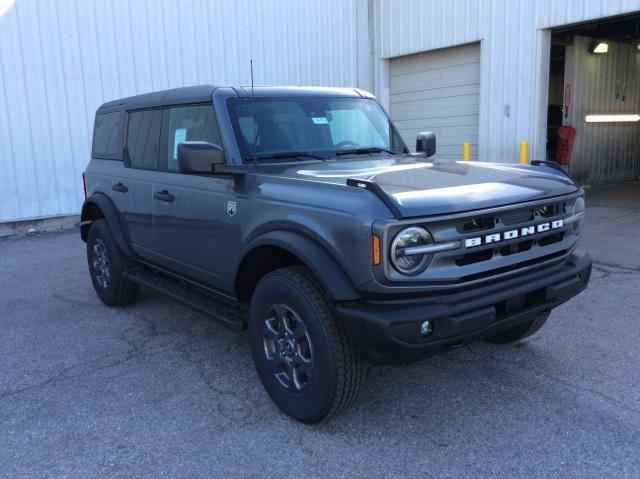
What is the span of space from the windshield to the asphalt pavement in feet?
5.10

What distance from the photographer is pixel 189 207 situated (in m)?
4.11

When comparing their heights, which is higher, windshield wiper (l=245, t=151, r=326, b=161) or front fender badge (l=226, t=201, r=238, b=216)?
windshield wiper (l=245, t=151, r=326, b=161)

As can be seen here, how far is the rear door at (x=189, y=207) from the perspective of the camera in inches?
152

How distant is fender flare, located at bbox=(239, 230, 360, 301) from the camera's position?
2861mm

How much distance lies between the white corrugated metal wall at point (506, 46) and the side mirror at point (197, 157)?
7834 mm

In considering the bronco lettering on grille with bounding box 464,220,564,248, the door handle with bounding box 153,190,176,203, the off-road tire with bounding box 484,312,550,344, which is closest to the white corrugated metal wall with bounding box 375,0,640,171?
the off-road tire with bounding box 484,312,550,344

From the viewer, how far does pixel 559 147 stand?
501 inches

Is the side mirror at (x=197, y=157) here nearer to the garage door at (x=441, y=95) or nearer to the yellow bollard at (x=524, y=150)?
the yellow bollard at (x=524, y=150)

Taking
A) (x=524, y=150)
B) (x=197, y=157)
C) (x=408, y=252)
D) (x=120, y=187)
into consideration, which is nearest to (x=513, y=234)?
(x=408, y=252)

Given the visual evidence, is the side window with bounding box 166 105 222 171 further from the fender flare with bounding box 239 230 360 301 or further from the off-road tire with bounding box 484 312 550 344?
the off-road tire with bounding box 484 312 550 344

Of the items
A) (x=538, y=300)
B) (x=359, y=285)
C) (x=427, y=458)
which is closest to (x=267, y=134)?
(x=359, y=285)

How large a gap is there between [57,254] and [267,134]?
5.59 m

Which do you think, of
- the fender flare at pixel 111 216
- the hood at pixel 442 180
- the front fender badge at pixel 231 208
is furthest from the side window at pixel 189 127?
the fender flare at pixel 111 216

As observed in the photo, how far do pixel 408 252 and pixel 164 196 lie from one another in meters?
2.34
